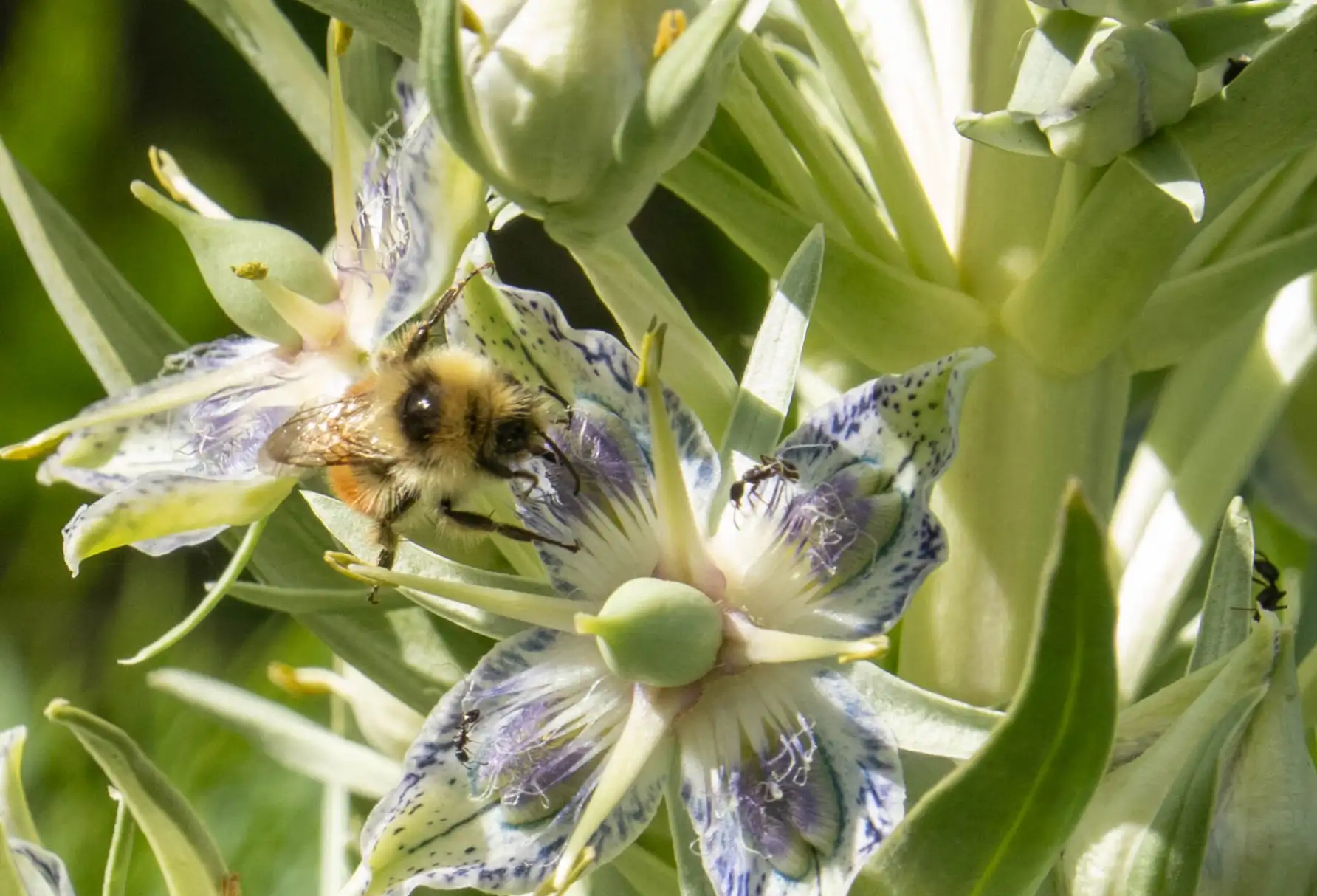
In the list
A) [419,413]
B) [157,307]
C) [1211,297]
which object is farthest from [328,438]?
[157,307]

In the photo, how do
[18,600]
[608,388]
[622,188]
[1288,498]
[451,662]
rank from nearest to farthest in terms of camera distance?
[622,188] < [608,388] < [451,662] < [1288,498] < [18,600]

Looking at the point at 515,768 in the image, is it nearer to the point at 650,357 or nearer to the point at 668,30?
the point at 650,357

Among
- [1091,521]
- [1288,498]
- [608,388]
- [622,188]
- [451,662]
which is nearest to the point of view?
[1091,521]

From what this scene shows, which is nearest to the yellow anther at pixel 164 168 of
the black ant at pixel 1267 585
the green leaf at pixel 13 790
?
the green leaf at pixel 13 790

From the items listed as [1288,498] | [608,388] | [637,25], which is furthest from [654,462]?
[1288,498]

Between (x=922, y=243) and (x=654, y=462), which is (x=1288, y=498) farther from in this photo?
(x=654, y=462)

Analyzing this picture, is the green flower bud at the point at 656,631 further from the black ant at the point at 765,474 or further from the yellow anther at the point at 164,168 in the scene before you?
the yellow anther at the point at 164,168

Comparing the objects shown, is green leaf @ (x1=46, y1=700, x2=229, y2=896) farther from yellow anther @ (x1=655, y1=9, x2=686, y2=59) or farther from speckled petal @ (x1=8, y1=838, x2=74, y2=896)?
yellow anther @ (x1=655, y1=9, x2=686, y2=59)
